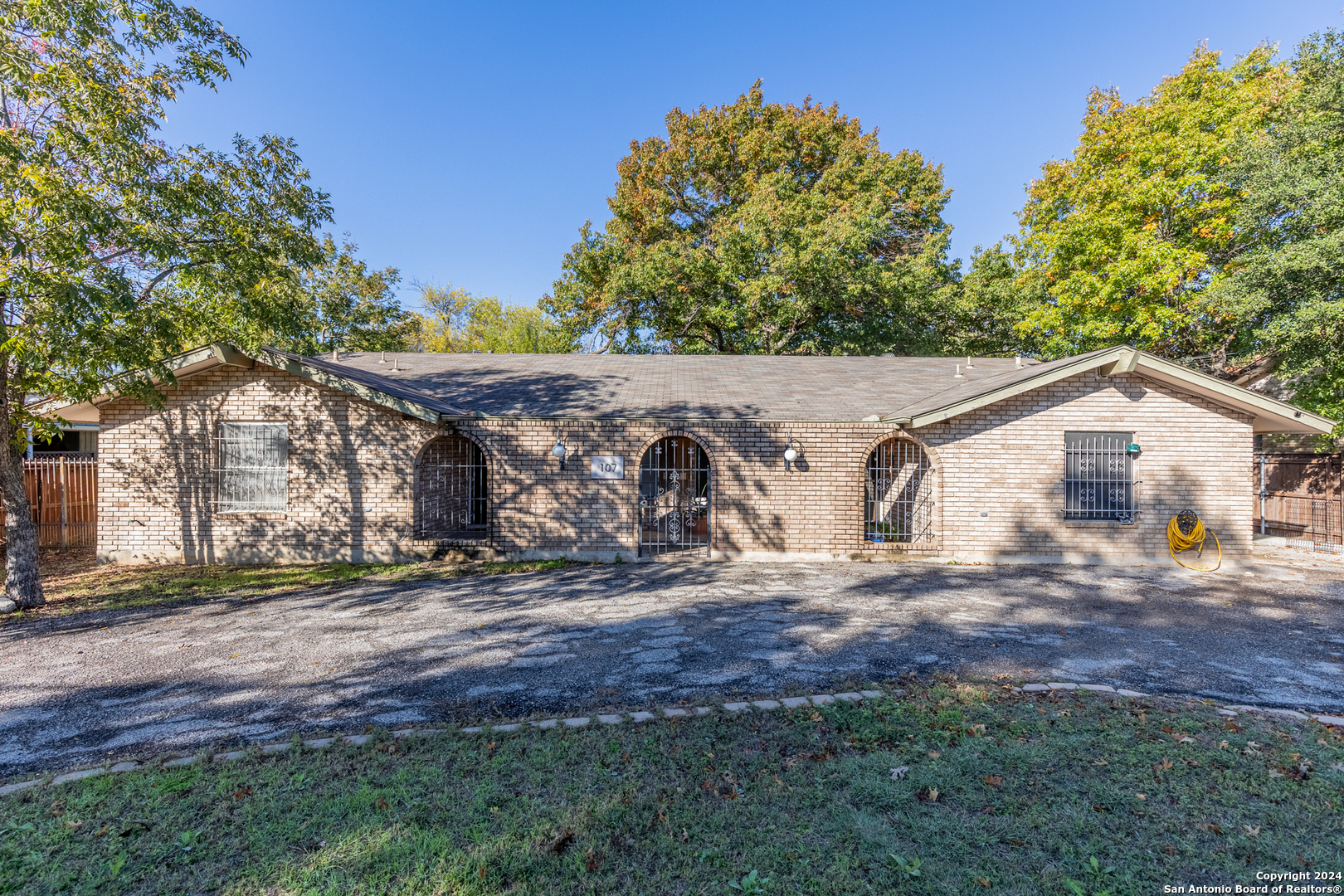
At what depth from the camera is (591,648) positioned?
5.82 meters

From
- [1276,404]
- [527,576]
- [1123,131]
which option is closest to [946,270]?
[1123,131]

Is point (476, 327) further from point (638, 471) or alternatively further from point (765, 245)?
point (638, 471)

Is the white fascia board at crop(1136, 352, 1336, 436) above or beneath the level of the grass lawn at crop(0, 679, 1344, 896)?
above

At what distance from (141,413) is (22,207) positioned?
16.6 feet

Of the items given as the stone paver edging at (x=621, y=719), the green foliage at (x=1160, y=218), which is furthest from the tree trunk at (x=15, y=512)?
the green foliage at (x=1160, y=218)

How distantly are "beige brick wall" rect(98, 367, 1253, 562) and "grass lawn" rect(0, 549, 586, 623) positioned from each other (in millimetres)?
437

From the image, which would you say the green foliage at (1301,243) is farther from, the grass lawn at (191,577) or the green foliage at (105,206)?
the green foliage at (105,206)

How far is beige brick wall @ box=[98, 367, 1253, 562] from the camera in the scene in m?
10.5

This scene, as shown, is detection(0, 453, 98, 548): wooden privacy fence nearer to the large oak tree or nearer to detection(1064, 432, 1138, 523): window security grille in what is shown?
the large oak tree

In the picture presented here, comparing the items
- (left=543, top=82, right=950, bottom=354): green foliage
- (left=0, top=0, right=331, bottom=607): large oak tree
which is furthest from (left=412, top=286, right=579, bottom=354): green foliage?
(left=0, top=0, right=331, bottom=607): large oak tree

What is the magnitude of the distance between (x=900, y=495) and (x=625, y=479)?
290 inches

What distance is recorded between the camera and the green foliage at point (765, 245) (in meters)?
20.9

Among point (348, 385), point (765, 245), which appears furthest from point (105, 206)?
point (765, 245)

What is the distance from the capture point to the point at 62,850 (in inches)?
110
